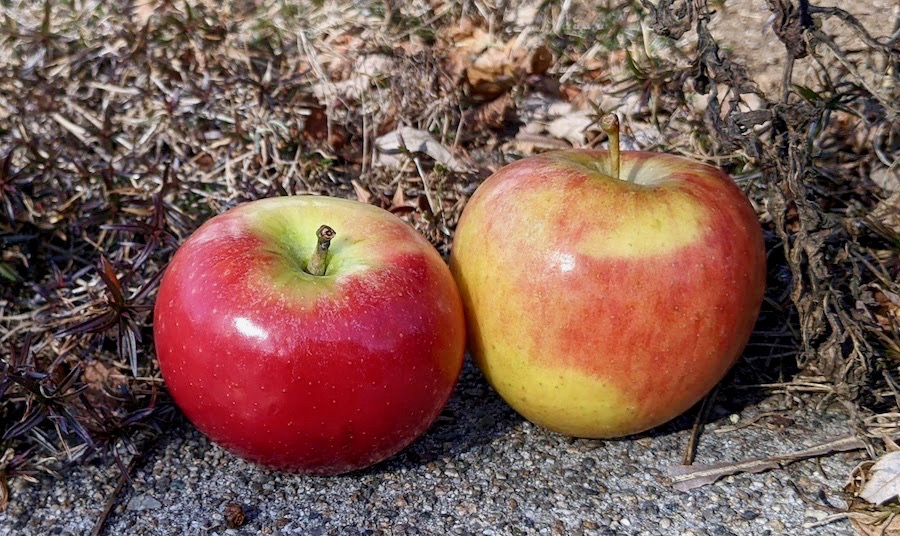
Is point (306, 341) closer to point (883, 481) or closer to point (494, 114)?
point (883, 481)

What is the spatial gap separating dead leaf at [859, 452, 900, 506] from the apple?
1.19 feet

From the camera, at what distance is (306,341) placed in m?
1.67

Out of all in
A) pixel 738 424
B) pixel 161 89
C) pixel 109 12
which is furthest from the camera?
pixel 109 12

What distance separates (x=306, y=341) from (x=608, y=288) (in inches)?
23.9

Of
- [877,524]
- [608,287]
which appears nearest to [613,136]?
[608,287]

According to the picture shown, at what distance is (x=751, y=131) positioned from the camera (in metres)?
2.00

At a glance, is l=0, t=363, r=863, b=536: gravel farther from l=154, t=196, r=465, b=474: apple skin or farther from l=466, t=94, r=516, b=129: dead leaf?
l=466, t=94, r=516, b=129: dead leaf

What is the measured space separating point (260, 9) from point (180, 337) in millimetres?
2032

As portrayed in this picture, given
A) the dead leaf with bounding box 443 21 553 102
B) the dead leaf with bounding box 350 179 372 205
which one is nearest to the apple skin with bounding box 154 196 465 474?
the dead leaf with bounding box 350 179 372 205

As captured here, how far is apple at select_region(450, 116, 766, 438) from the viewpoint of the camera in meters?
1.76

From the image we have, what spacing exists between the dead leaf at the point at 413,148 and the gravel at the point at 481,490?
930 mm

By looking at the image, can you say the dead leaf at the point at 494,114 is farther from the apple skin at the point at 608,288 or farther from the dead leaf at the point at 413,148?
the apple skin at the point at 608,288

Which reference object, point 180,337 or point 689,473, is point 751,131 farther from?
point 180,337

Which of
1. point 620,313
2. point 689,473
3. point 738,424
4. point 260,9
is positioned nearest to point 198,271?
point 620,313
